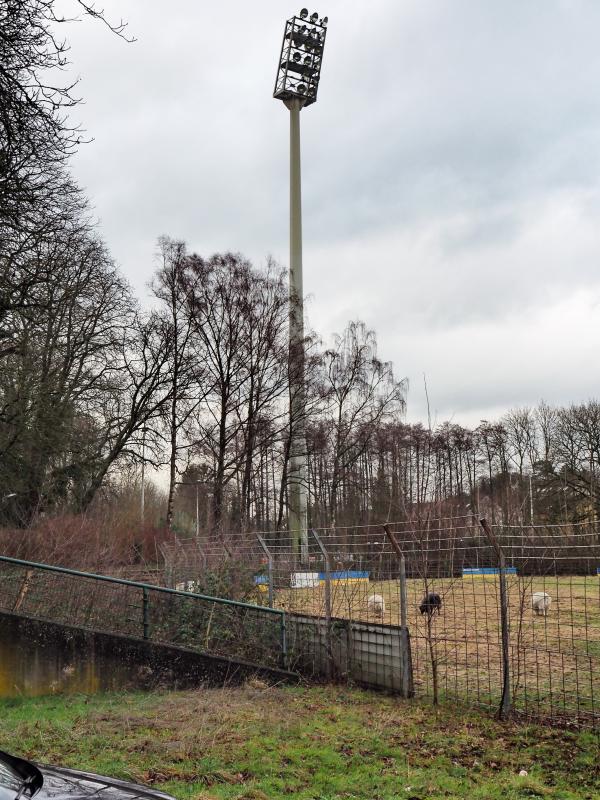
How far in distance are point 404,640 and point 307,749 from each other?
2930 mm

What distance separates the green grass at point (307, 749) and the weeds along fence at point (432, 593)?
2.40ft

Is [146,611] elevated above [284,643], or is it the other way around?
[146,611]

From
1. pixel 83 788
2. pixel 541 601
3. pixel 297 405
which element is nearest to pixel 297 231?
pixel 297 405

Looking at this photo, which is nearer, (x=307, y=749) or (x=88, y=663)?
(x=307, y=749)

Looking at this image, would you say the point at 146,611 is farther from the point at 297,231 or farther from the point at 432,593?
the point at 297,231

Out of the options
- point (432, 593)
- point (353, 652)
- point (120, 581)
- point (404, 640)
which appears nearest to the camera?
point (432, 593)

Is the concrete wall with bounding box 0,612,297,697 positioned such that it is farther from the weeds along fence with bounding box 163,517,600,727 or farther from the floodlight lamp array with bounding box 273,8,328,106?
the floodlight lamp array with bounding box 273,8,328,106

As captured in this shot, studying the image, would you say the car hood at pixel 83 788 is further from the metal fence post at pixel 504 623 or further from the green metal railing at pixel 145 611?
the green metal railing at pixel 145 611

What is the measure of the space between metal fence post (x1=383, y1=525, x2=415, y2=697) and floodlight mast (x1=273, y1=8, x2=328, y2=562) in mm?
25479

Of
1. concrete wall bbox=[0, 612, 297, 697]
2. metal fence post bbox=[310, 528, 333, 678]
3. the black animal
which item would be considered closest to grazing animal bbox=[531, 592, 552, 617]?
the black animal

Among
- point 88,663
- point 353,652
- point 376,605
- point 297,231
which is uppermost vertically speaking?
point 297,231

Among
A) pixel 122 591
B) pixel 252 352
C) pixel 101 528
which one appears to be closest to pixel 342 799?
pixel 122 591

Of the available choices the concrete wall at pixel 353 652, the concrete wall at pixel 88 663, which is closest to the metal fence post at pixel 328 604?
the concrete wall at pixel 353 652

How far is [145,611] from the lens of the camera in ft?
38.7
